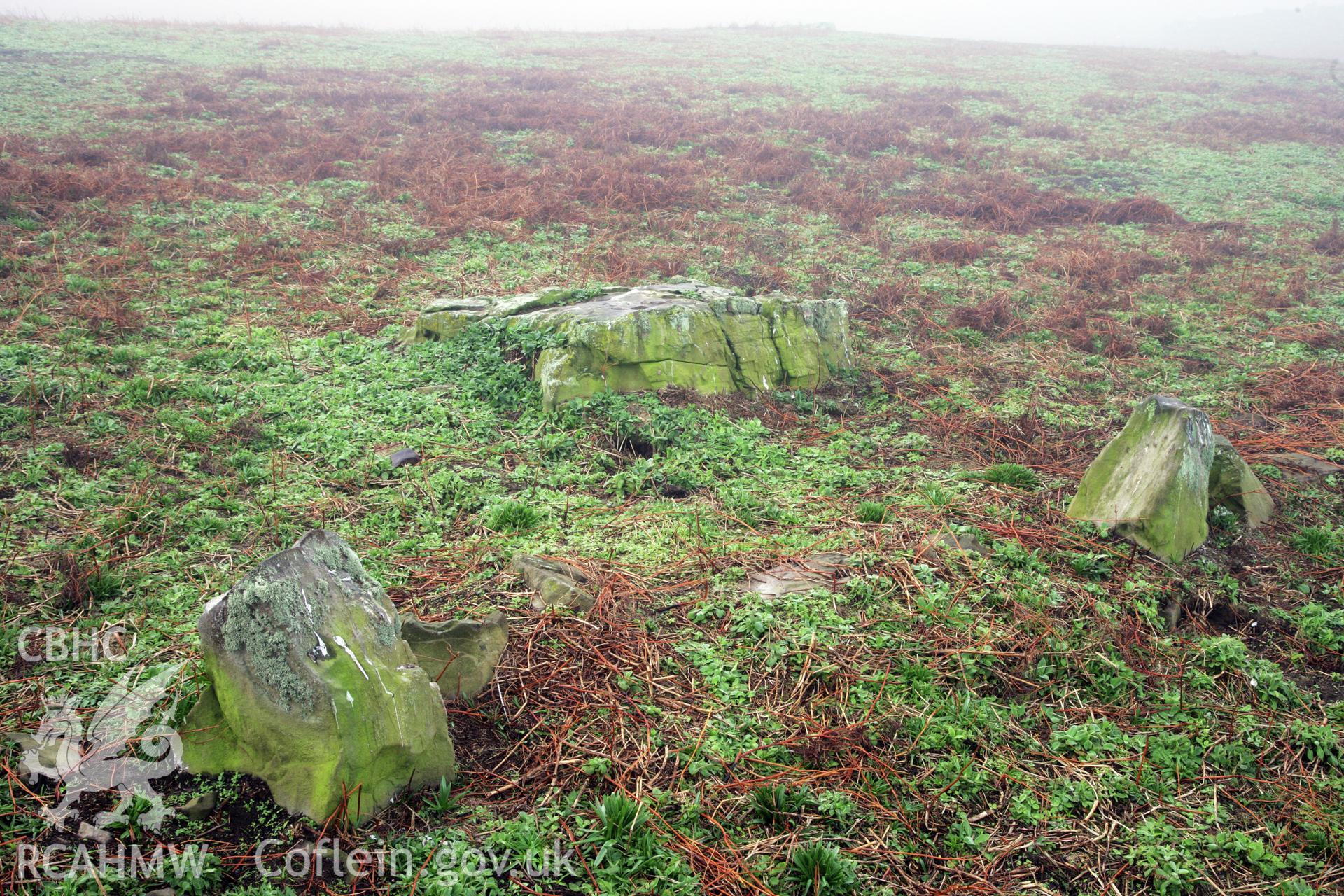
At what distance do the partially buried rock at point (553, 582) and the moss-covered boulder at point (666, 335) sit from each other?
2.60m

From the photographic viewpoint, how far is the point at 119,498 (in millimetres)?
5199

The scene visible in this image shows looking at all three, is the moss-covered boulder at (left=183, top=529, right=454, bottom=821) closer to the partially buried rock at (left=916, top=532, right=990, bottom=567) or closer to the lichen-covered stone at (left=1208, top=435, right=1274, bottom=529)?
the partially buried rock at (left=916, top=532, right=990, bottom=567)

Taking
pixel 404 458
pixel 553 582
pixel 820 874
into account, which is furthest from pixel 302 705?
pixel 404 458

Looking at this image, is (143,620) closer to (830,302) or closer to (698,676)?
(698,676)

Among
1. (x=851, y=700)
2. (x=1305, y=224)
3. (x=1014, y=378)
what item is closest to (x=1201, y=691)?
(x=851, y=700)

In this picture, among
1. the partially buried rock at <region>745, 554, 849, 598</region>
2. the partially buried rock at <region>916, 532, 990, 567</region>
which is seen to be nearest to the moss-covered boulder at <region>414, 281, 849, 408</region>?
the partially buried rock at <region>745, 554, 849, 598</region>

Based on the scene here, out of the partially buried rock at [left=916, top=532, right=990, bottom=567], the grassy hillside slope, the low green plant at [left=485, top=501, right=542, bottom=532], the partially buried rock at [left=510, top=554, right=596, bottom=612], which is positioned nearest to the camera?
the grassy hillside slope

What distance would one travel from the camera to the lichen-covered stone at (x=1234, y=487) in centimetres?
555

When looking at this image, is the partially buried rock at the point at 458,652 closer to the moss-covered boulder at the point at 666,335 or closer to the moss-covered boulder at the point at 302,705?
the moss-covered boulder at the point at 302,705

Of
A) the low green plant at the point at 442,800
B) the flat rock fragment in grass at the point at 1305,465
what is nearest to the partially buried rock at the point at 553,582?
the low green plant at the point at 442,800

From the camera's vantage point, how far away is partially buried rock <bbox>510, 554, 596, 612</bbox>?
172 inches

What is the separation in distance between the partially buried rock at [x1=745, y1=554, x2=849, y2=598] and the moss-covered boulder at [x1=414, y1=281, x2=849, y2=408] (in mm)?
3029

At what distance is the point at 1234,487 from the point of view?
558cm

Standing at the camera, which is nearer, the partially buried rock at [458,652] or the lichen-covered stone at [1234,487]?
the partially buried rock at [458,652]
